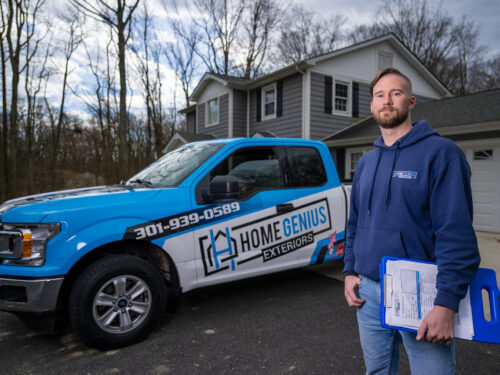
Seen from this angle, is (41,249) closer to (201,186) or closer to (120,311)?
(120,311)

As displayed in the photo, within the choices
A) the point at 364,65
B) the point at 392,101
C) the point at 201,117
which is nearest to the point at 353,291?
the point at 392,101

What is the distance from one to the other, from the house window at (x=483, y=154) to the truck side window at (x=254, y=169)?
7.80m

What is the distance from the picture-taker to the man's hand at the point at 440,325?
126cm

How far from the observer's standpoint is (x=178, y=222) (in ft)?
10.6

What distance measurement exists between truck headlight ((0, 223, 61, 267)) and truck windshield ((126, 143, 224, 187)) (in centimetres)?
117

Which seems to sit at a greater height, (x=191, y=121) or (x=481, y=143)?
(x=191, y=121)

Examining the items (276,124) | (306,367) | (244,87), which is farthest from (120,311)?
(244,87)

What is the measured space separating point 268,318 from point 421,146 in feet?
8.81

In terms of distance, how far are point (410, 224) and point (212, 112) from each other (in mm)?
16928

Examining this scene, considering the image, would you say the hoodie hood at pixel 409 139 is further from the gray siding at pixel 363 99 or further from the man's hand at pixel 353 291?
A: the gray siding at pixel 363 99

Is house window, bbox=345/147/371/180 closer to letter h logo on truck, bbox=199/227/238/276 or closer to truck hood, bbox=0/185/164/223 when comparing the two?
letter h logo on truck, bbox=199/227/238/276

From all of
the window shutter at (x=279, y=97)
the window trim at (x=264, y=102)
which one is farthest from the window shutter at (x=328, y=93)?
the window trim at (x=264, y=102)

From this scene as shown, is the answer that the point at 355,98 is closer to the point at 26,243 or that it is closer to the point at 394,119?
the point at 394,119

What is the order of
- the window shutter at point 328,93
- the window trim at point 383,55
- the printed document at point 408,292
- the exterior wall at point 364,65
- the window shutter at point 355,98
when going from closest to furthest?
the printed document at point 408,292, the window shutter at point 328,93, the exterior wall at point 364,65, the window shutter at point 355,98, the window trim at point 383,55
